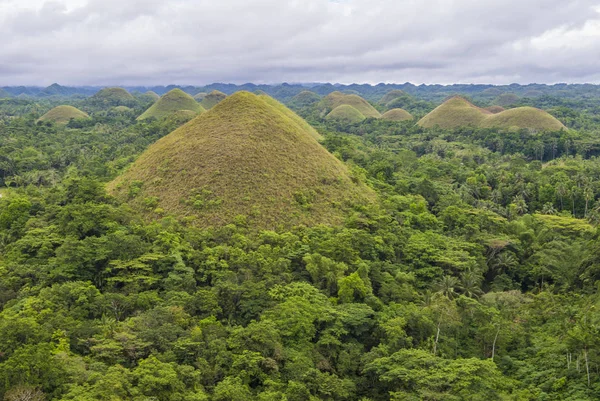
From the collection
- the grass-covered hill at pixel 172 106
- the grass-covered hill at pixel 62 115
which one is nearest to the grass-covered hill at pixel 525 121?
the grass-covered hill at pixel 172 106

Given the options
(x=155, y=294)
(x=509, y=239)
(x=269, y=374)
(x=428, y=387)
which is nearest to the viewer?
(x=428, y=387)

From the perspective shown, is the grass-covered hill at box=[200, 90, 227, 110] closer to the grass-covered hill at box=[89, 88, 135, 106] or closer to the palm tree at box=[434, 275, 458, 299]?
the grass-covered hill at box=[89, 88, 135, 106]

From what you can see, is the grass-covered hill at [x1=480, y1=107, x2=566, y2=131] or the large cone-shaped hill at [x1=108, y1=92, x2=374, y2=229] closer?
the large cone-shaped hill at [x1=108, y1=92, x2=374, y2=229]

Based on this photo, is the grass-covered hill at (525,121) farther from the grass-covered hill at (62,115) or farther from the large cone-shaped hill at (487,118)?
the grass-covered hill at (62,115)

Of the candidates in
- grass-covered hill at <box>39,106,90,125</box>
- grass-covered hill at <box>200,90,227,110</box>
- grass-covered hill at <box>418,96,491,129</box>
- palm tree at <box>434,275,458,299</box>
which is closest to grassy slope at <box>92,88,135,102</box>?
grass-covered hill at <box>200,90,227,110</box>

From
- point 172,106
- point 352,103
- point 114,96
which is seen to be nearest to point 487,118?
point 352,103

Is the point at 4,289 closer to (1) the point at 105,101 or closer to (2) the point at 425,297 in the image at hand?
(2) the point at 425,297

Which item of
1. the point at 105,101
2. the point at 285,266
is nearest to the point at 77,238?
the point at 285,266
